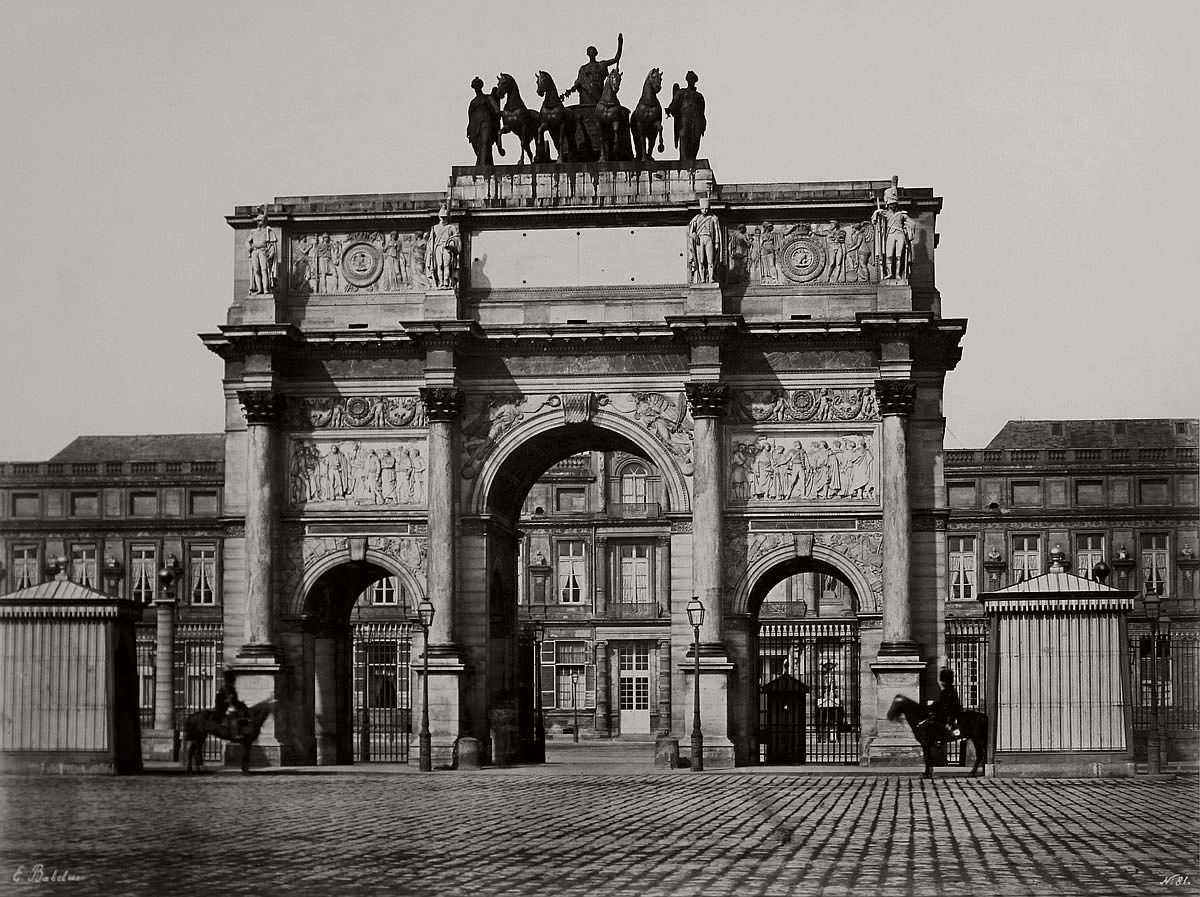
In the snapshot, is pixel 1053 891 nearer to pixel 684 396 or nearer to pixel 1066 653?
pixel 1066 653

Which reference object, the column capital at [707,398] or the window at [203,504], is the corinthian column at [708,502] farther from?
the window at [203,504]

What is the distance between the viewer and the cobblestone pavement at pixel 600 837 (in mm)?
15883

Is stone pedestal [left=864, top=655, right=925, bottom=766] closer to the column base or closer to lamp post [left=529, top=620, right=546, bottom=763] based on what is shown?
lamp post [left=529, top=620, right=546, bottom=763]

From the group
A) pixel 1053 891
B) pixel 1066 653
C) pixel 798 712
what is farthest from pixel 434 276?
pixel 1053 891

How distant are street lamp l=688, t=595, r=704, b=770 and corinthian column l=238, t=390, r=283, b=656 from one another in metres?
7.99

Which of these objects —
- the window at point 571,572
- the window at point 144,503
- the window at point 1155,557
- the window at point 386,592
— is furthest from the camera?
the window at point 571,572

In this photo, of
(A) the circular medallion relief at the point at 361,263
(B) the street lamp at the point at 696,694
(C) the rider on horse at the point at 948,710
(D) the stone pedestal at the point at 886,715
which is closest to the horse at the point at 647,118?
(A) the circular medallion relief at the point at 361,263

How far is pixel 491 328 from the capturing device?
1551 inches

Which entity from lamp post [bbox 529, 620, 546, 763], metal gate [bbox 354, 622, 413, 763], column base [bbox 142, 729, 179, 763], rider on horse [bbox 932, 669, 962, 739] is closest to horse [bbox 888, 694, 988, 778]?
rider on horse [bbox 932, 669, 962, 739]

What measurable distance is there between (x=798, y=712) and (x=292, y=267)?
13.2m

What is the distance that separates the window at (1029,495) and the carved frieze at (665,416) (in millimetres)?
38343

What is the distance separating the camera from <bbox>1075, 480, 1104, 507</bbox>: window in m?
74.4

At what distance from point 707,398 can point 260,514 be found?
8.71 metres

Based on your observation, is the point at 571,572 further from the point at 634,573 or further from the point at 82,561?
the point at 82,561
